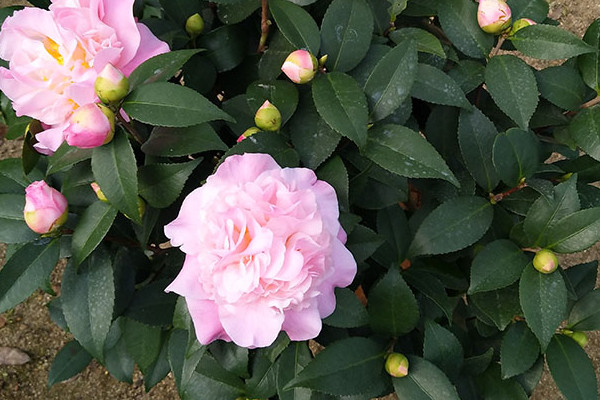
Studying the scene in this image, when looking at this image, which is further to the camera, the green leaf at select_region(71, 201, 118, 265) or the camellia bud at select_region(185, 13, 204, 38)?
the camellia bud at select_region(185, 13, 204, 38)

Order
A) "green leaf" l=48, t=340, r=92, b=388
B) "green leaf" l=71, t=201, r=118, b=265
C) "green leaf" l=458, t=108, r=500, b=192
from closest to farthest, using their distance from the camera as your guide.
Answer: "green leaf" l=71, t=201, r=118, b=265 < "green leaf" l=458, t=108, r=500, b=192 < "green leaf" l=48, t=340, r=92, b=388

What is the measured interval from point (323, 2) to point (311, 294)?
0.44 metres

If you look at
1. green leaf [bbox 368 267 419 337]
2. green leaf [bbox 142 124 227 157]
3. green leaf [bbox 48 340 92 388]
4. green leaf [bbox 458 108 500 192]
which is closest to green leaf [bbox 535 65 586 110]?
green leaf [bbox 458 108 500 192]

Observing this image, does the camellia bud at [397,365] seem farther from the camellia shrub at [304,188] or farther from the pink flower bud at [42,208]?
the pink flower bud at [42,208]

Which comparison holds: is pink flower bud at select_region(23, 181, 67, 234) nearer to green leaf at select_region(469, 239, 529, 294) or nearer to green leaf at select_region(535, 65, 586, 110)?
green leaf at select_region(469, 239, 529, 294)

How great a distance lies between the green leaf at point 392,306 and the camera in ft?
2.44

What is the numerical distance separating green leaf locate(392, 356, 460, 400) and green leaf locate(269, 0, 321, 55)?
0.41 meters

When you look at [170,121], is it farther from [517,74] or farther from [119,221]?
[517,74]

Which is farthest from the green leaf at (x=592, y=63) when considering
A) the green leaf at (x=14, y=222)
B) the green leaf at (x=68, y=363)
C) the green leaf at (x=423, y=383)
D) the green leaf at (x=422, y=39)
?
the green leaf at (x=68, y=363)

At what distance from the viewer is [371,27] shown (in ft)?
2.40

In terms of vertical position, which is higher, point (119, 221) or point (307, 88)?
point (307, 88)

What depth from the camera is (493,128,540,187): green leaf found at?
0.74 m

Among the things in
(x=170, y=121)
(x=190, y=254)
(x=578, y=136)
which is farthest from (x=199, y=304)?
(x=578, y=136)

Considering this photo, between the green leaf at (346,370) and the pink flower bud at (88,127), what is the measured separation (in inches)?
13.2
